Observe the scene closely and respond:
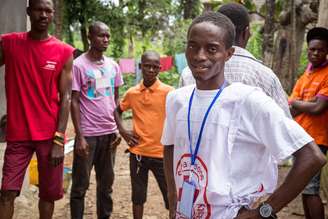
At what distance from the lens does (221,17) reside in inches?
80.8

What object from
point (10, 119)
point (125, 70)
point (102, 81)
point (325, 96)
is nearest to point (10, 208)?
point (10, 119)

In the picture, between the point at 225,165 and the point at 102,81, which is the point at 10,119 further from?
the point at 225,165

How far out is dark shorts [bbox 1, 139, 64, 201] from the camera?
3.59 m

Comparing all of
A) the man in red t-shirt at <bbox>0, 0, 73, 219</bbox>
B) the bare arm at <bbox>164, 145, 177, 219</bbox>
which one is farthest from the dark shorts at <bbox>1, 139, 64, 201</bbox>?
the bare arm at <bbox>164, 145, 177, 219</bbox>

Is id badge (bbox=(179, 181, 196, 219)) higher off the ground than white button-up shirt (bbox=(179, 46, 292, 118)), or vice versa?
white button-up shirt (bbox=(179, 46, 292, 118))

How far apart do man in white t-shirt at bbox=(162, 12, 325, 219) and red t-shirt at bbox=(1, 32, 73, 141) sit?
190cm

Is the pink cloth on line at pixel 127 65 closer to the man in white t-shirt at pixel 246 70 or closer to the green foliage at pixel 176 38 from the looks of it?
the green foliage at pixel 176 38

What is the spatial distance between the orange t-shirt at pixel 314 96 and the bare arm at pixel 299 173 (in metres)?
2.29

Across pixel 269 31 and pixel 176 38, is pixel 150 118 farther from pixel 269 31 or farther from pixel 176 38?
pixel 176 38

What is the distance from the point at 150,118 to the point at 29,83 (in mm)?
1179

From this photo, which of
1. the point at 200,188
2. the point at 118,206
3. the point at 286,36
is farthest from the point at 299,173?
the point at 286,36

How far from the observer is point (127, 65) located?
52.9 feet

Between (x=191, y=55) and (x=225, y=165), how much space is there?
50cm

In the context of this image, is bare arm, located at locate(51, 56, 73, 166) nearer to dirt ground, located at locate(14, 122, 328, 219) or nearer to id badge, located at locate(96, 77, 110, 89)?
id badge, located at locate(96, 77, 110, 89)
